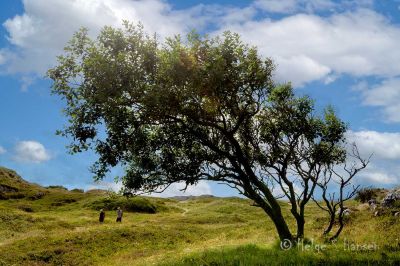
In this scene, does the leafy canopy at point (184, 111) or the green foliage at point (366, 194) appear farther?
the green foliage at point (366, 194)

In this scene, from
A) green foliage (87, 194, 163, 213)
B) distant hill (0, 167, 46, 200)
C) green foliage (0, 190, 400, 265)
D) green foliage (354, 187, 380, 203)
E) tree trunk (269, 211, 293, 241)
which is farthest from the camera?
distant hill (0, 167, 46, 200)

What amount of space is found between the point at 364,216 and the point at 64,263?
95.2 feet

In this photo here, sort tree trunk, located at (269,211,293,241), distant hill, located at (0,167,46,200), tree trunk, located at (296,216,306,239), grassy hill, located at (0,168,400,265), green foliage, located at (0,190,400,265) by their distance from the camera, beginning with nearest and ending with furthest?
green foliage, located at (0,190,400,265) → grassy hill, located at (0,168,400,265) → tree trunk, located at (269,211,293,241) → tree trunk, located at (296,216,306,239) → distant hill, located at (0,167,46,200)

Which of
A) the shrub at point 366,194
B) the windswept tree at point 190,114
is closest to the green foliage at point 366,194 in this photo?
the shrub at point 366,194

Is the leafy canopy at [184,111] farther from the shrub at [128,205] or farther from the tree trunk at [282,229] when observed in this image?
the shrub at [128,205]

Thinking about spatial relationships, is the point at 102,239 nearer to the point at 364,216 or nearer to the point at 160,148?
the point at 160,148

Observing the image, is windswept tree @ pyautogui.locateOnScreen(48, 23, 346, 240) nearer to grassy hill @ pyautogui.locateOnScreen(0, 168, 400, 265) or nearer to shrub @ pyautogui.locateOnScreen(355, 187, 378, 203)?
grassy hill @ pyautogui.locateOnScreen(0, 168, 400, 265)

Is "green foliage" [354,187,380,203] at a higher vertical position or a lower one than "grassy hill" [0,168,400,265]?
higher

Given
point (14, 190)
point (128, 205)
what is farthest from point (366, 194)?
point (14, 190)

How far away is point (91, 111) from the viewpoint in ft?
99.1

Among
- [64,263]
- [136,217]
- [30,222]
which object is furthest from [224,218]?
[64,263]

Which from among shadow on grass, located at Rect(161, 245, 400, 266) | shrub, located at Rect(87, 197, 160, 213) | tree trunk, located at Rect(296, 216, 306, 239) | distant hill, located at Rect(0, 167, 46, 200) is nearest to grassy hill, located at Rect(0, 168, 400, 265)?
shadow on grass, located at Rect(161, 245, 400, 266)

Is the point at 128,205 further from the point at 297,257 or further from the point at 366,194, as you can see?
the point at 297,257

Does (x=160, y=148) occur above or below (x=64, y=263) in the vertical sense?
above
